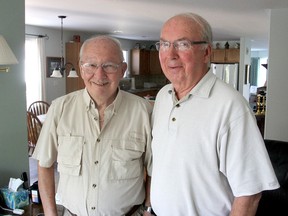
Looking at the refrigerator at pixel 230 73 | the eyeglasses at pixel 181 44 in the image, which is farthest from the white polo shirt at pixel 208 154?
the refrigerator at pixel 230 73

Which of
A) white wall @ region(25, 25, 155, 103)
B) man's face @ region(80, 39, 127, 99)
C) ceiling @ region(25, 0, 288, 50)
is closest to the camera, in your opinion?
man's face @ region(80, 39, 127, 99)

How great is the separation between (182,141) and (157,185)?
0.77ft

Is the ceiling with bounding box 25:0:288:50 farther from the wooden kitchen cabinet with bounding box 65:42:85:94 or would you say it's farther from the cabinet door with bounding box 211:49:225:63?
the cabinet door with bounding box 211:49:225:63

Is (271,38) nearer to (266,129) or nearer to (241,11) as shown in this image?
(241,11)

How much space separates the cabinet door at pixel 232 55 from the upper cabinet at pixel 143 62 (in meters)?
2.32

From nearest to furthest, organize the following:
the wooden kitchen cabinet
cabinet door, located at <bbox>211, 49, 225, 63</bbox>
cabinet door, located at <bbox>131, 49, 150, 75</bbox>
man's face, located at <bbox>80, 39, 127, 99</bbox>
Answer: man's face, located at <bbox>80, 39, 127, 99</bbox>
the wooden kitchen cabinet
cabinet door, located at <bbox>211, 49, 225, 63</bbox>
cabinet door, located at <bbox>131, 49, 150, 75</bbox>

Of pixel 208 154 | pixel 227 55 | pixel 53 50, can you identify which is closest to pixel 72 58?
pixel 53 50

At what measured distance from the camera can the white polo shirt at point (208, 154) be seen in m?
1.09

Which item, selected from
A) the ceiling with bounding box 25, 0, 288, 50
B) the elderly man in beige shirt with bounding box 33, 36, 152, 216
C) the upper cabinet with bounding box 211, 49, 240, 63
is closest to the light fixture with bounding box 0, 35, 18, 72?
the elderly man in beige shirt with bounding box 33, 36, 152, 216

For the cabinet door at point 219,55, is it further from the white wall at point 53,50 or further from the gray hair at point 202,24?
the gray hair at point 202,24

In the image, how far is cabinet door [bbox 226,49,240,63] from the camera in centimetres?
909

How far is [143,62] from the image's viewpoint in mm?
10477

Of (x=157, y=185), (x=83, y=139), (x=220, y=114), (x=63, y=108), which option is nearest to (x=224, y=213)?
(x=157, y=185)

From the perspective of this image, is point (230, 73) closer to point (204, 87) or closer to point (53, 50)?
point (53, 50)
